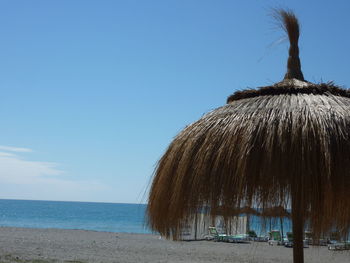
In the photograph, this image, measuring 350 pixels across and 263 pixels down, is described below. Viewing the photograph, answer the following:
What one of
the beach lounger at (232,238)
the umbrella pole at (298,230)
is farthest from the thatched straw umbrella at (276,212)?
the beach lounger at (232,238)

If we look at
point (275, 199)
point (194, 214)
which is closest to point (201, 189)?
point (194, 214)

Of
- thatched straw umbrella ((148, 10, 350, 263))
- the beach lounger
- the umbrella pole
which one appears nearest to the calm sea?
the umbrella pole

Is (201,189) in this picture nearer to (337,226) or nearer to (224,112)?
(224,112)

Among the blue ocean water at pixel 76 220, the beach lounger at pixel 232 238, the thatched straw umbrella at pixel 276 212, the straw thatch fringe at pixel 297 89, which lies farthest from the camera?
the blue ocean water at pixel 76 220

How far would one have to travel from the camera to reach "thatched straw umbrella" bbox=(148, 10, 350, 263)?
3.60 m

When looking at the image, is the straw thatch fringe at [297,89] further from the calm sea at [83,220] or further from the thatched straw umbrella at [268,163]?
the calm sea at [83,220]

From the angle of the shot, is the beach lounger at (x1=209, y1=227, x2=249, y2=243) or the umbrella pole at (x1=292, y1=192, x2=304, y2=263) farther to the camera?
the beach lounger at (x1=209, y1=227, x2=249, y2=243)

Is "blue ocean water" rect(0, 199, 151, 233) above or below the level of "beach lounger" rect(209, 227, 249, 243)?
above

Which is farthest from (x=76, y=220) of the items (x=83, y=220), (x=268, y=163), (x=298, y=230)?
(x=268, y=163)

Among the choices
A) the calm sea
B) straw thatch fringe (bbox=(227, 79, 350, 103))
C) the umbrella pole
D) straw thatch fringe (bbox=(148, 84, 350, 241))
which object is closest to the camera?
straw thatch fringe (bbox=(148, 84, 350, 241))

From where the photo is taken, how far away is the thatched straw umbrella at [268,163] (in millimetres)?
3604

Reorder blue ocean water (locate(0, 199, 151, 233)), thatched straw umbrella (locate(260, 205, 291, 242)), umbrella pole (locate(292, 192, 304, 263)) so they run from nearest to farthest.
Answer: thatched straw umbrella (locate(260, 205, 291, 242)) → umbrella pole (locate(292, 192, 304, 263)) → blue ocean water (locate(0, 199, 151, 233))

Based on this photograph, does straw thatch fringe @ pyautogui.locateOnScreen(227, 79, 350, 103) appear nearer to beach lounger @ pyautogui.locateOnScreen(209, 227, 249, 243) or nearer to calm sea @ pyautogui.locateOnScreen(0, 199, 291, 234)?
calm sea @ pyautogui.locateOnScreen(0, 199, 291, 234)

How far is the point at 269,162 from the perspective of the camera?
3.63 meters
